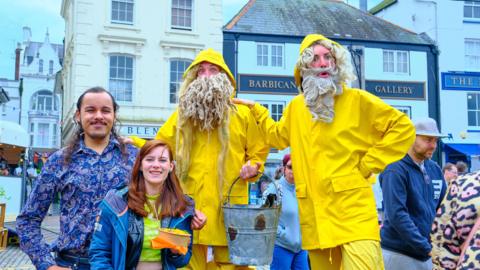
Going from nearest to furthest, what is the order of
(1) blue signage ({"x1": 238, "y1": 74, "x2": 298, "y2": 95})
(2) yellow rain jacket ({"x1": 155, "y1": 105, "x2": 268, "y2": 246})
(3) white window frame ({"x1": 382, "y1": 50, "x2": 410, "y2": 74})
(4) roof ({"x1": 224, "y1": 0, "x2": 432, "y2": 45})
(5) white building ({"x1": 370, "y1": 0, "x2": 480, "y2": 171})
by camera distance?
1. (2) yellow rain jacket ({"x1": 155, "y1": 105, "x2": 268, "y2": 246})
2. (1) blue signage ({"x1": 238, "y1": 74, "x2": 298, "y2": 95})
3. (4) roof ({"x1": 224, "y1": 0, "x2": 432, "y2": 45})
4. (5) white building ({"x1": 370, "y1": 0, "x2": 480, "y2": 171})
5. (3) white window frame ({"x1": 382, "y1": 50, "x2": 410, "y2": 74})

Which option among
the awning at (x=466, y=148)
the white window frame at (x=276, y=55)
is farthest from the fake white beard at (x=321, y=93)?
the awning at (x=466, y=148)

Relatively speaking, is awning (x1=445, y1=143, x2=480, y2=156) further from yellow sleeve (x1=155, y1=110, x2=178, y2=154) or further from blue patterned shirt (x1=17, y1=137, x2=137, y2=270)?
blue patterned shirt (x1=17, y1=137, x2=137, y2=270)

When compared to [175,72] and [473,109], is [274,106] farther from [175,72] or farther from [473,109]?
[473,109]

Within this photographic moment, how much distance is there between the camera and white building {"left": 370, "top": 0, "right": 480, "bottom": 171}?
927 inches

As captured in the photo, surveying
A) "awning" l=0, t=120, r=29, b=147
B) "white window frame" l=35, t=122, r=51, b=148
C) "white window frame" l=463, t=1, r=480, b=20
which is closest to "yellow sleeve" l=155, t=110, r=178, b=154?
"awning" l=0, t=120, r=29, b=147

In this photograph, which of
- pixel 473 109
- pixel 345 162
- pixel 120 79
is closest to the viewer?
pixel 345 162

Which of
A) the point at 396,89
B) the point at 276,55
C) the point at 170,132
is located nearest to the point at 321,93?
the point at 170,132

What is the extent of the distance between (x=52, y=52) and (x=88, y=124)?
203ft

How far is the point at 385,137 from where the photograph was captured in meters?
3.61

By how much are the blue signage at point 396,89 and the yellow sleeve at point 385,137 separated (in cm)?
2016

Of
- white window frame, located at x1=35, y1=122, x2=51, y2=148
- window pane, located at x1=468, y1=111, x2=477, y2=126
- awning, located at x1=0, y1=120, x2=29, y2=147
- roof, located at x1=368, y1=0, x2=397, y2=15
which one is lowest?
awning, located at x1=0, y1=120, x2=29, y2=147

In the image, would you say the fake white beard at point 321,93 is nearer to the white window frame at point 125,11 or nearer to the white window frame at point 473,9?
the white window frame at point 125,11

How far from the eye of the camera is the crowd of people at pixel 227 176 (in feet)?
10.2

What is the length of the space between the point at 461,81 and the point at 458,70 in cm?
56
